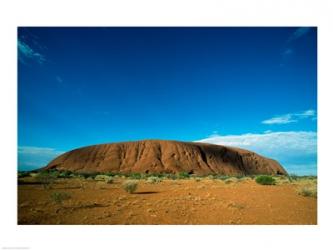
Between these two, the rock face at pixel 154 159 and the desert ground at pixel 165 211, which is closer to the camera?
the desert ground at pixel 165 211

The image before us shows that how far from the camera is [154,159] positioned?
45688mm

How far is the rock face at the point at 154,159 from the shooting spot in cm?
4422

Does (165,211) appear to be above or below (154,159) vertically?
above

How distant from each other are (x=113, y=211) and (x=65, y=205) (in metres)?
1.54

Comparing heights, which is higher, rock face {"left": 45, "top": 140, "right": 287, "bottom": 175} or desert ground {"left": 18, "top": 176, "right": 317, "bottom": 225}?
desert ground {"left": 18, "top": 176, "right": 317, "bottom": 225}

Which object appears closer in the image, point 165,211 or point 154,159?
point 165,211

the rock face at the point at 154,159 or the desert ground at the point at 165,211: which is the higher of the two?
the desert ground at the point at 165,211

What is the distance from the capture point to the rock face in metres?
44.2

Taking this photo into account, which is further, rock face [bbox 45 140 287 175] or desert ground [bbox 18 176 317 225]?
rock face [bbox 45 140 287 175]
